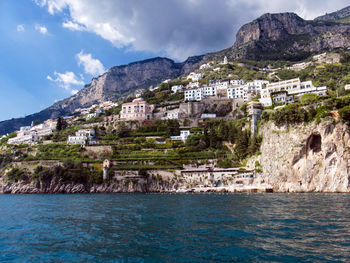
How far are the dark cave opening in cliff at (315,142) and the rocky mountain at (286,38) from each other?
92283mm

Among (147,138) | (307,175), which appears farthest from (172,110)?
(307,175)

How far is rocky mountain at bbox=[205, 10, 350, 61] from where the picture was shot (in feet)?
405

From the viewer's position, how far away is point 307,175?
40594 millimetres

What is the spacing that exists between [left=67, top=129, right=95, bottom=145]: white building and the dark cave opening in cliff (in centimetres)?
5055

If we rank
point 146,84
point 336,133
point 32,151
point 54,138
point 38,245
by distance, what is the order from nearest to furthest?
point 38,245, point 336,133, point 32,151, point 54,138, point 146,84

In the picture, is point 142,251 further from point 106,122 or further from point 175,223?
point 106,122

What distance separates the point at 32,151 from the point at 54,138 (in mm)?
8494

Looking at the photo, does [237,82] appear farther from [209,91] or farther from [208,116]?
[208,116]

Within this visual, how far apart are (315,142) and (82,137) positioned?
54.9m

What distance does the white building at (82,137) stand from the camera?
69.2 m

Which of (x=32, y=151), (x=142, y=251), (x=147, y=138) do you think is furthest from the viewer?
(x=32, y=151)

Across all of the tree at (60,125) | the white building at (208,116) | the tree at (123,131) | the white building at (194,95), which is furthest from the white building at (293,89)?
the tree at (60,125)

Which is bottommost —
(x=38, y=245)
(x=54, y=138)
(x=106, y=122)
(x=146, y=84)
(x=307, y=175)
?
(x=38, y=245)

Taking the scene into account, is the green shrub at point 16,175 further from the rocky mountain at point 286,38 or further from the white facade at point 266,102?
the rocky mountain at point 286,38
